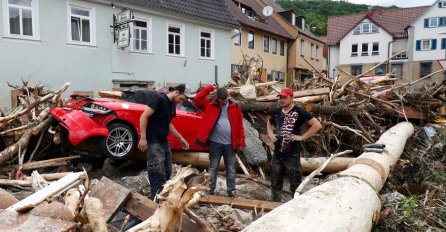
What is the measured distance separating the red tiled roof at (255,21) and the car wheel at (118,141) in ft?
72.2

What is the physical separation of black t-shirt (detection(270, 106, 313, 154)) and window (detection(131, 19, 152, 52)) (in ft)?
41.5

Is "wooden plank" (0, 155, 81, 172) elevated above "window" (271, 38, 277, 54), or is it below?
below

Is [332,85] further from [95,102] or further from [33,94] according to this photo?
[33,94]

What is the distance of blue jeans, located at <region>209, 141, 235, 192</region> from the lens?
5.98 metres

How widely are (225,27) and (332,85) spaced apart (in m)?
12.5

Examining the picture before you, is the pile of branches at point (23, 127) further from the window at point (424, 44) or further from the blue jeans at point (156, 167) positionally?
the window at point (424, 44)

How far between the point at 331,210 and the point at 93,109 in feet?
17.1

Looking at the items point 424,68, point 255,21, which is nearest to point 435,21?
point 424,68

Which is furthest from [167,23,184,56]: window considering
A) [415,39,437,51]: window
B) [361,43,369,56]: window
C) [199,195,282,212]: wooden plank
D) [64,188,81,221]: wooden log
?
[415,39,437,51]: window

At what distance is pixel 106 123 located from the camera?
6902 mm

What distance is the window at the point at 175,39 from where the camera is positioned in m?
18.6

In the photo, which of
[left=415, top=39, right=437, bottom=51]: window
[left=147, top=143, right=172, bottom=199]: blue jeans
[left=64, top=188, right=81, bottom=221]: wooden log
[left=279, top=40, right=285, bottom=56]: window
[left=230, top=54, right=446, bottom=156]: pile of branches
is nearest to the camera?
[left=64, top=188, right=81, bottom=221]: wooden log

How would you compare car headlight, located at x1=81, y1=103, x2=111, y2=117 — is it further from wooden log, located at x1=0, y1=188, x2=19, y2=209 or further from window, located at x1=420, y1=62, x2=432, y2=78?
window, located at x1=420, y1=62, x2=432, y2=78

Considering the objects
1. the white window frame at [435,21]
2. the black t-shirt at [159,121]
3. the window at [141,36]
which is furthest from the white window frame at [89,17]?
the white window frame at [435,21]
